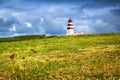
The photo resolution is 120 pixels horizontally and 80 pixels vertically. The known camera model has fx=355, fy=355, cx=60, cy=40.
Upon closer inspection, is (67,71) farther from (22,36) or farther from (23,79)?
(22,36)

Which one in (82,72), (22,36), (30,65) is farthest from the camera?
(22,36)

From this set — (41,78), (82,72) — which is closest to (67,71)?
(82,72)

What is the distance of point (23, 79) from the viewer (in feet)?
68.8

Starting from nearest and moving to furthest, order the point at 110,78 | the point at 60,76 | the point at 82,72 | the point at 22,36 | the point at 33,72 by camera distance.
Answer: the point at 110,78 → the point at 60,76 → the point at 82,72 → the point at 33,72 → the point at 22,36

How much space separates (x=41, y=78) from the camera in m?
20.9

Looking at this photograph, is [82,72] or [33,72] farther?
[33,72]

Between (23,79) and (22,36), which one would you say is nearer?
(23,79)

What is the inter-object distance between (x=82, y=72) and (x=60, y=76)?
6.59ft

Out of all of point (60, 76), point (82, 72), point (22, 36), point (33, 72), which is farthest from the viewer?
point (22, 36)

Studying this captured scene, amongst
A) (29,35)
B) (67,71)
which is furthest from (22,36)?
(67,71)

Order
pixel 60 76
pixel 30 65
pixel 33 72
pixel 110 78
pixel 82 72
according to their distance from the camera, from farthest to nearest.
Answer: pixel 30 65 → pixel 33 72 → pixel 82 72 → pixel 60 76 → pixel 110 78

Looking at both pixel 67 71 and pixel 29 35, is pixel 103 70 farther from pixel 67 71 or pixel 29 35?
pixel 29 35

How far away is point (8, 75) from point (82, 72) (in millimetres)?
4791

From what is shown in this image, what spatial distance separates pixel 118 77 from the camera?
1966cm
